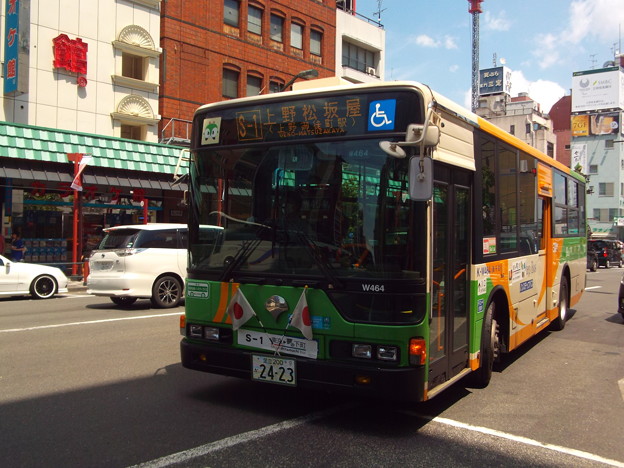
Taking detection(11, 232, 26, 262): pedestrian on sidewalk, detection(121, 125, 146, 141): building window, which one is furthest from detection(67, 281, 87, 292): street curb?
detection(121, 125, 146, 141): building window

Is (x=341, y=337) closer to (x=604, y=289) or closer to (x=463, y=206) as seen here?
(x=463, y=206)

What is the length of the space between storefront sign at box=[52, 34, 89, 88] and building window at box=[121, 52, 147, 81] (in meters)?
2.05

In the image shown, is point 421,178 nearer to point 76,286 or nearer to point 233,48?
point 76,286

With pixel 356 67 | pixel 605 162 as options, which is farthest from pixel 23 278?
pixel 605 162

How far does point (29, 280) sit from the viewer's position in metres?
15.4

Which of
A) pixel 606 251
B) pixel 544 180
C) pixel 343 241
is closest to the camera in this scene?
pixel 343 241

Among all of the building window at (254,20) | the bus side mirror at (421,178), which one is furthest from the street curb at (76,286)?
the building window at (254,20)

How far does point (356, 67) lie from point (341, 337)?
33672 mm

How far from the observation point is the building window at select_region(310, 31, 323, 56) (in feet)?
109

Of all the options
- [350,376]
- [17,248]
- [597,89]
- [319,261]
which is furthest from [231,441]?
[597,89]

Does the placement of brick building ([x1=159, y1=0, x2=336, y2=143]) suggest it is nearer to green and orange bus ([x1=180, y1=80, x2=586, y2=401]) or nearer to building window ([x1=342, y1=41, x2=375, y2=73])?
building window ([x1=342, y1=41, x2=375, y2=73])

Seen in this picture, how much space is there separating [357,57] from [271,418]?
33910 millimetres

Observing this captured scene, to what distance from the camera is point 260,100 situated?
18.3 feet

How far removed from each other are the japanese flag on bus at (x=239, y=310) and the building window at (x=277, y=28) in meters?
27.8
